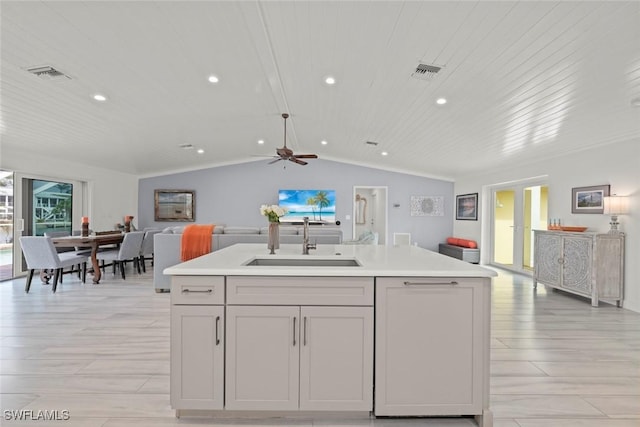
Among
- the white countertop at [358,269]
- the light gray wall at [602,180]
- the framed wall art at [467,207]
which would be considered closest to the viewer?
the white countertop at [358,269]

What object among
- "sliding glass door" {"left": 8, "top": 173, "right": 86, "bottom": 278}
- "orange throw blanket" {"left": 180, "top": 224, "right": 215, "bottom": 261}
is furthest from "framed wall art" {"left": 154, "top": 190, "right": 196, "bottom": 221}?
"orange throw blanket" {"left": 180, "top": 224, "right": 215, "bottom": 261}

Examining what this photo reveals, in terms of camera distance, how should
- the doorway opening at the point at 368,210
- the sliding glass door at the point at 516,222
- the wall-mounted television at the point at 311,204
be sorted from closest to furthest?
the sliding glass door at the point at 516,222, the wall-mounted television at the point at 311,204, the doorway opening at the point at 368,210

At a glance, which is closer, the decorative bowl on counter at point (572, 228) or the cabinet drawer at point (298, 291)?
the cabinet drawer at point (298, 291)

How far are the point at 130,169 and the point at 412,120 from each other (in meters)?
7.08

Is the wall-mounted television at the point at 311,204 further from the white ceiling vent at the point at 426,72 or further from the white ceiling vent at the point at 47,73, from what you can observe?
the white ceiling vent at the point at 47,73

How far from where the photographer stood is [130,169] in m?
8.38

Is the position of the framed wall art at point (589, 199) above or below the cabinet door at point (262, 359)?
above

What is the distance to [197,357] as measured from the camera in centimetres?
183

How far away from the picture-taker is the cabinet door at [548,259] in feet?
16.0

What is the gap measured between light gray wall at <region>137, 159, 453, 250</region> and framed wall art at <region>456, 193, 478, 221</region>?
39cm

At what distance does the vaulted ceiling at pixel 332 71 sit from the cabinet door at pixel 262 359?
2.33 meters

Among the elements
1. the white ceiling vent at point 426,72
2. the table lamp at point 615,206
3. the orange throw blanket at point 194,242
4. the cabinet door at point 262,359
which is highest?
the white ceiling vent at point 426,72

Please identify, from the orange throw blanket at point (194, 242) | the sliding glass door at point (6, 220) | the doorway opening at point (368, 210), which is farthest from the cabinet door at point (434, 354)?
the doorway opening at point (368, 210)

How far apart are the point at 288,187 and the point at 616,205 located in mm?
6929
